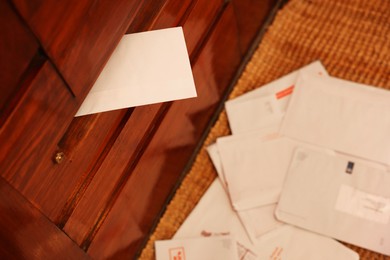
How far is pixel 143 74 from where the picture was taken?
0.67 m

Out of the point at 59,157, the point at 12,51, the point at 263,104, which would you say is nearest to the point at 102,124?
the point at 59,157

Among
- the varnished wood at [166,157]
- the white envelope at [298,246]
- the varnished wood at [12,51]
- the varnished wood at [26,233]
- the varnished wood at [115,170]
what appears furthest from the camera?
the white envelope at [298,246]

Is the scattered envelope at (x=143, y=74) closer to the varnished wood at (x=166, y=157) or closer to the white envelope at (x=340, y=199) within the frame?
the varnished wood at (x=166, y=157)

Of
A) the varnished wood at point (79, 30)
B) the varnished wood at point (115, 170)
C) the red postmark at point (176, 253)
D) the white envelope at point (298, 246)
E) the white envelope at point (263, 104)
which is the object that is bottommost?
the white envelope at point (298, 246)

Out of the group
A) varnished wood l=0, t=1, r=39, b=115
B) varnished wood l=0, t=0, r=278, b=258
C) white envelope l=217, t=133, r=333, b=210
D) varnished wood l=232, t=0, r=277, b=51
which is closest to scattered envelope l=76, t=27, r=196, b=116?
varnished wood l=0, t=0, r=278, b=258

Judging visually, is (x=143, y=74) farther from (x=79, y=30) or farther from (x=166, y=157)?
(x=166, y=157)

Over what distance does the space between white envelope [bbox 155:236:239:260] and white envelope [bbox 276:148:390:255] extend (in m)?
0.13

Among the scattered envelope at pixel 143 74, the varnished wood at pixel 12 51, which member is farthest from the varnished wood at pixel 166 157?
the varnished wood at pixel 12 51

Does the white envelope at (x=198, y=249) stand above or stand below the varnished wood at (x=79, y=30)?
below

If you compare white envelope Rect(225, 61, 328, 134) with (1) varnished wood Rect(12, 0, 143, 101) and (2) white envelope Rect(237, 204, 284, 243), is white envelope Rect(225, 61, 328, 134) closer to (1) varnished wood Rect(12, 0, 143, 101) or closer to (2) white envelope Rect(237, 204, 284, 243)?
(2) white envelope Rect(237, 204, 284, 243)

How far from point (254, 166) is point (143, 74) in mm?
469

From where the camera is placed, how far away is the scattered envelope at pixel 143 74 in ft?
2.11

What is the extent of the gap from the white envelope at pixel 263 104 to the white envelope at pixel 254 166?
0.12ft

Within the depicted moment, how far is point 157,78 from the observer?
2.20ft
